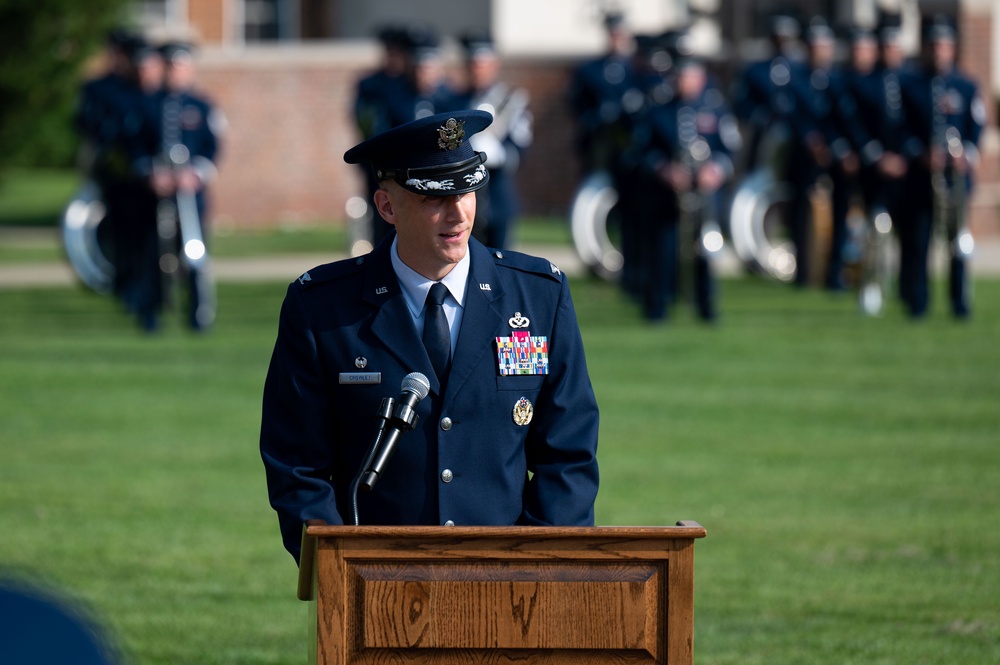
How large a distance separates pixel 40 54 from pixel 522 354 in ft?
69.4

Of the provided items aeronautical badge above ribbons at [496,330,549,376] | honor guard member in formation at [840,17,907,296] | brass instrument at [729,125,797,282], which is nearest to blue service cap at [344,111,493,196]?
aeronautical badge above ribbons at [496,330,549,376]

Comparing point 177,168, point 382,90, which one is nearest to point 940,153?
point 382,90

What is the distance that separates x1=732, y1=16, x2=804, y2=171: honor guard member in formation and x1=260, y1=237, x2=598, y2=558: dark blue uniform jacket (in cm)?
1581

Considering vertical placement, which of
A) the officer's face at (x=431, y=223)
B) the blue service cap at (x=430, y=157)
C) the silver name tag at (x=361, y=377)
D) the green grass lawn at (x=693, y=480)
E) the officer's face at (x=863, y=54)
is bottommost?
the green grass lawn at (x=693, y=480)

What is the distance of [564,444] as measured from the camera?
155 inches

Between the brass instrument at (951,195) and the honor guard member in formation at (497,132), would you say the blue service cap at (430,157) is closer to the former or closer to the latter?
the brass instrument at (951,195)

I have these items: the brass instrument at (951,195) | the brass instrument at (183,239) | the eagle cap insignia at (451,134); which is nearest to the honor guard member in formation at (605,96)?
the brass instrument at (951,195)

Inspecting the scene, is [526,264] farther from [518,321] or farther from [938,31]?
[938,31]

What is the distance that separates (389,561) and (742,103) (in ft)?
58.0

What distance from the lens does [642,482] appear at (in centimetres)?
924

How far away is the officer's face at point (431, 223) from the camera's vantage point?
12.4ft

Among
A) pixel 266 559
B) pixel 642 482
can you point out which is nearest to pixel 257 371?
pixel 642 482

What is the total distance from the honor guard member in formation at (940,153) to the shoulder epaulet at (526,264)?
12.0m

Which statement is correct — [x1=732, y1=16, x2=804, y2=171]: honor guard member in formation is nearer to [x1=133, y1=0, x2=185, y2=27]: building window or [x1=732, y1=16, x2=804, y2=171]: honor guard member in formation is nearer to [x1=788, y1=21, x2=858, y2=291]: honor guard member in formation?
[x1=788, y1=21, x2=858, y2=291]: honor guard member in formation
